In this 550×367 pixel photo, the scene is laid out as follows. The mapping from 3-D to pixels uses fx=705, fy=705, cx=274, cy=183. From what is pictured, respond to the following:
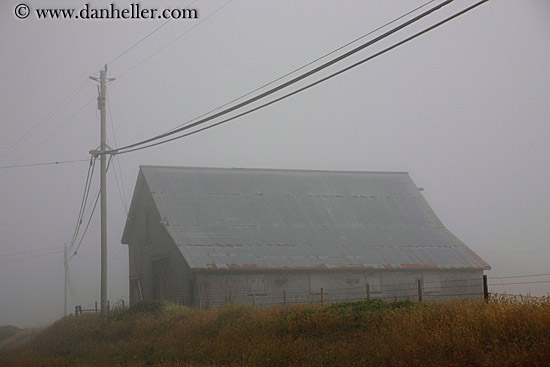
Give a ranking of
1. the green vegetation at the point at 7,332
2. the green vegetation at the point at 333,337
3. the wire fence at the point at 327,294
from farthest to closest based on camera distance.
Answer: the green vegetation at the point at 7,332
the wire fence at the point at 327,294
the green vegetation at the point at 333,337

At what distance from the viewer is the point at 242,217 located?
41.4m

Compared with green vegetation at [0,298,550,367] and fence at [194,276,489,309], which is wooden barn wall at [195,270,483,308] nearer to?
fence at [194,276,489,309]

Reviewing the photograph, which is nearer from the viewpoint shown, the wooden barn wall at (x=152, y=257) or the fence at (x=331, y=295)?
the fence at (x=331, y=295)

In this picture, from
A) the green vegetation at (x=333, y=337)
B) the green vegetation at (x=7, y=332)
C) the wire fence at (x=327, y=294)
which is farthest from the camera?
the green vegetation at (x=7, y=332)

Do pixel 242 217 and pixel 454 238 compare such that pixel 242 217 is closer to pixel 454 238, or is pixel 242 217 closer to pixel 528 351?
pixel 454 238

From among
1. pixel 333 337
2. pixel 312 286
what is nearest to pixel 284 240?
pixel 312 286

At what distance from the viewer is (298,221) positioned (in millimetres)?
42500

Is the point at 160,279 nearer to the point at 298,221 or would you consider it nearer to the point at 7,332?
the point at 298,221

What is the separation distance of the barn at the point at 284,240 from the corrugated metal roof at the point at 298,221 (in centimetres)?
7

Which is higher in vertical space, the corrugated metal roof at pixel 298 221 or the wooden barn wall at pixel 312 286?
the corrugated metal roof at pixel 298 221

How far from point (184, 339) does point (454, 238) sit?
84.5 feet

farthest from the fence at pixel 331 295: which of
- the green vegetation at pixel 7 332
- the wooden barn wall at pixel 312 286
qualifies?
the green vegetation at pixel 7 332

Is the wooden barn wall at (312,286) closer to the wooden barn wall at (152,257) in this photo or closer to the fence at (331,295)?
the fence at (331,295)

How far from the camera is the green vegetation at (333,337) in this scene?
1337 centimetres
